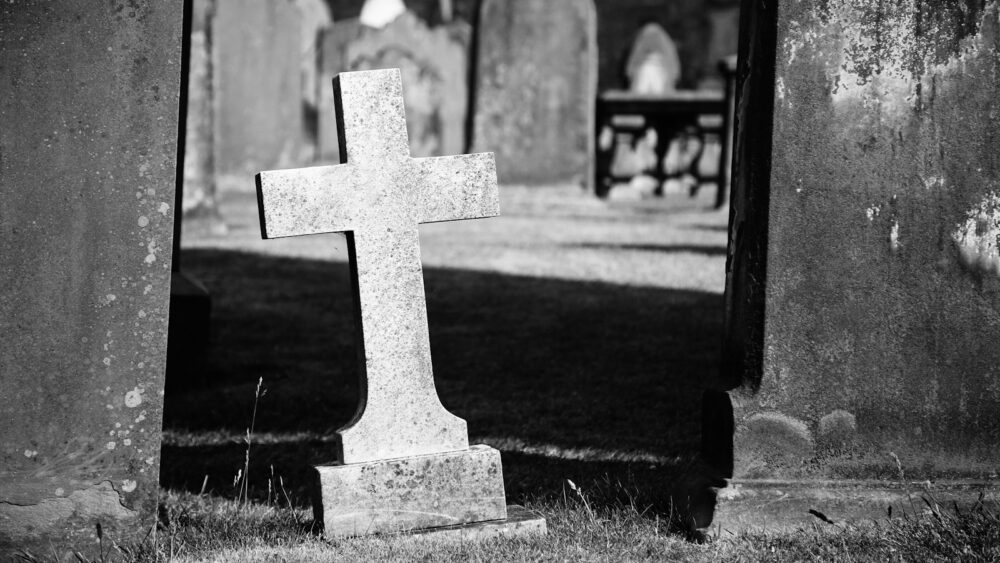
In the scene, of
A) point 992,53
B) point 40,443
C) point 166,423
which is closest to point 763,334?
point 992,53

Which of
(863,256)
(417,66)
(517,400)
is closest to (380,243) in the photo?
(863,256)

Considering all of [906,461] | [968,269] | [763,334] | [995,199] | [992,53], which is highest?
[992,53]

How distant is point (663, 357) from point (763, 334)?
7.34 feet

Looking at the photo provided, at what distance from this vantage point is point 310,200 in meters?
2.56

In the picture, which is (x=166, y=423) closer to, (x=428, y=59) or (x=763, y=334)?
(x=763, y=334)

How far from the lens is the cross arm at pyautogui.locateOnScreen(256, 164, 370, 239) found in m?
2.53

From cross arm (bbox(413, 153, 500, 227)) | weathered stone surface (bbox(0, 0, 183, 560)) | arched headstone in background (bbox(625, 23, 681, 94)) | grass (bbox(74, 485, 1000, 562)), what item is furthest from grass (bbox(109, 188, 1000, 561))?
arched headstone in background (bbox(625, 23, 681, 94))

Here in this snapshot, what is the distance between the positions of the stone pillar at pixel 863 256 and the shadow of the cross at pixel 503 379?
1.02ft

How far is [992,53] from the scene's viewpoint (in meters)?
2.61

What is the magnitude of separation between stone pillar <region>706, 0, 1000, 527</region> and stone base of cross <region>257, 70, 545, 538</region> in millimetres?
657

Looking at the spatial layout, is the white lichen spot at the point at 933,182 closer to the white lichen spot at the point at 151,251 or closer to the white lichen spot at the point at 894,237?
the white lichen spot at the point at 894,237

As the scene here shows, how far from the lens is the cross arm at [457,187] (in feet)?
8.79

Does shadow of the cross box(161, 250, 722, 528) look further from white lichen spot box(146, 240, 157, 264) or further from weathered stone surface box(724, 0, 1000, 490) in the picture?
white lichen spot box(146, 240, 157, 264)

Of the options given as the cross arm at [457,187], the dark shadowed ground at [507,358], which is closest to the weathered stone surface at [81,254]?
the cross arm at [457,187]
